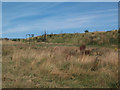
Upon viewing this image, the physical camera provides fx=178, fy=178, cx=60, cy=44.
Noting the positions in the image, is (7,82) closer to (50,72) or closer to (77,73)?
(50,72)

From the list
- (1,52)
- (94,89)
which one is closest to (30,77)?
(94,89)

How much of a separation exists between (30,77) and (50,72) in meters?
0.78

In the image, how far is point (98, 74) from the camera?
6352mm

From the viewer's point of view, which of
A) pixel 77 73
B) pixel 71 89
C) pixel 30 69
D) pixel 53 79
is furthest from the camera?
pixel 30 69

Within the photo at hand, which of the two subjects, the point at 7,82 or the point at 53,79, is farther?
the point at 53,79

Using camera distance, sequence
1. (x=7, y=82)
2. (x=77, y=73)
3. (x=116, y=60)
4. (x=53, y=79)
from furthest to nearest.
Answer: (x=116, y=60) < (x=77, y=73) < (x=53, y=79) < (x=7, y=82)

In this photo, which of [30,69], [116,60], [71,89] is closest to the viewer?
[71,89]

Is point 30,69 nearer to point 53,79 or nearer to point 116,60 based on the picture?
point 53,79

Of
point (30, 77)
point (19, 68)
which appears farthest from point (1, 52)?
point (30, 77)

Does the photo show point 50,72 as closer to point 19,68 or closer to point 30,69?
point 30,69

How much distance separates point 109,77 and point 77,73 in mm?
1238

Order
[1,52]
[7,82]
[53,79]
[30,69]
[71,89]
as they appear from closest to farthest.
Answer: [71,89] < [7,82] < [53,79] < [30,69] < [1,52]

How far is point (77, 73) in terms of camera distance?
6.63m

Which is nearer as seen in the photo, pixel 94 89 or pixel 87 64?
pixel 94 89
